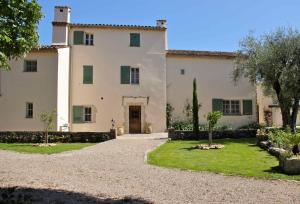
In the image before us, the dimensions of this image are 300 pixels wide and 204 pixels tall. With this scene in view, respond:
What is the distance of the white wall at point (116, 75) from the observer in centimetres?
2738

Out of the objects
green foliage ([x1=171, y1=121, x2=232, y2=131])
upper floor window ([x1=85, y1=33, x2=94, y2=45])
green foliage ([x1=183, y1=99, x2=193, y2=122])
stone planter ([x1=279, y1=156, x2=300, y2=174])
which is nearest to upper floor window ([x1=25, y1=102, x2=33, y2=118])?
upper floor window ([x1=85, y1=33, x2=94, y2=45])

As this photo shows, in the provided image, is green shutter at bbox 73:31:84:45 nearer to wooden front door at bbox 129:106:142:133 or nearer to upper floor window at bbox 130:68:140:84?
upper floor window at bbox 130:68:140:84

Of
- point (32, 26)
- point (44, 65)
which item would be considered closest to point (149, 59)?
point (44, 65)

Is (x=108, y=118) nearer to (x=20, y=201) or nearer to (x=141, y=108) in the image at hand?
(x=141, y=108)

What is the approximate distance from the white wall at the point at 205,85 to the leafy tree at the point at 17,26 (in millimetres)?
19876

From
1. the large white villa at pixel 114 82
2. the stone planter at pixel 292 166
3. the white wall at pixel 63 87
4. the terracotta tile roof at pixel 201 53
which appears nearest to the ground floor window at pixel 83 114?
the large white villa at pixel 114 82

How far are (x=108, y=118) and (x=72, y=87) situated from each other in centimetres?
333

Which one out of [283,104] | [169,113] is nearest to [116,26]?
[169,113]

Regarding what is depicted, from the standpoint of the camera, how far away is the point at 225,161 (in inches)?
526

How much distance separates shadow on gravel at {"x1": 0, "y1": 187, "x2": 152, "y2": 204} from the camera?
7.15m

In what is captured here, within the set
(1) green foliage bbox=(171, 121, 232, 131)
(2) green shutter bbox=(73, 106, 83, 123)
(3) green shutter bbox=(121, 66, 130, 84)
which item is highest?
(3) green shutter bbox=(121, 66, 130, 84)

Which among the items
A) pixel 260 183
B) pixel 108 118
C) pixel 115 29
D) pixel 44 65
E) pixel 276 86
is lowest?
pixel 260 183

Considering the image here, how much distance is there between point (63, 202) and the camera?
741 cm

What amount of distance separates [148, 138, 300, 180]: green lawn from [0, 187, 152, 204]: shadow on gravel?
4417mm
